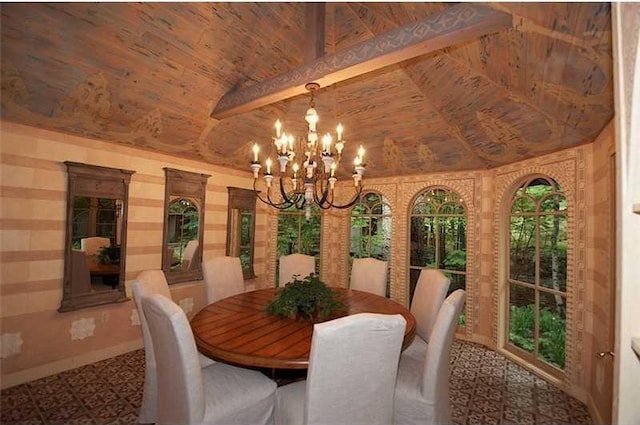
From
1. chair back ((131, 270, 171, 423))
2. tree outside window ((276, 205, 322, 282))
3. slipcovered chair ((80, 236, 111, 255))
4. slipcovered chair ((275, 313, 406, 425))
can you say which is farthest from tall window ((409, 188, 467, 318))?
slipcovered chair ((80, 236, 111, 255))

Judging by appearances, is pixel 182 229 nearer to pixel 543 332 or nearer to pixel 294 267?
pixel 294 267

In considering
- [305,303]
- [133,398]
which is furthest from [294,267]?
[133,398]

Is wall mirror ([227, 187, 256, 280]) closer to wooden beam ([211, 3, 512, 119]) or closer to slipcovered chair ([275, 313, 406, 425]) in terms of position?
wooden beam ([211, 3, 512, 119])

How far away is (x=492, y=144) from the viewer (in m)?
3.60

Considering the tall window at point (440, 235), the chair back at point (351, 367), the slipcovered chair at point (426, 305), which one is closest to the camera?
the chair back at point (351, 367)

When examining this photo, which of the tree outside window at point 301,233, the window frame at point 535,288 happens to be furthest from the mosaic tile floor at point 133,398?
the tree outside window at point 301,233

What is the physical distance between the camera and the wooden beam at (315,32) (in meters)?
2.70

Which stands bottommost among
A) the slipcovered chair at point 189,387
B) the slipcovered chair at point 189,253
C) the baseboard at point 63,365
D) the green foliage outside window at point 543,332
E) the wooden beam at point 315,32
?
the baseboard at point 63,365

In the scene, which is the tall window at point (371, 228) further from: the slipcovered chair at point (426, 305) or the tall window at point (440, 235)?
the slipcovered chair at point (426, 305)

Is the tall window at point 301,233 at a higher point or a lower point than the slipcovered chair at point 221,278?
higher

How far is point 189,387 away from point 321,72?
2449 millimetres

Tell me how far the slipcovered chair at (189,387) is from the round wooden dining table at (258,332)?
0.21 m

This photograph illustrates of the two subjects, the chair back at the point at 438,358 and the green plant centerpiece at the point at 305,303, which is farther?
the green plant centerpiece at the point at 305,303

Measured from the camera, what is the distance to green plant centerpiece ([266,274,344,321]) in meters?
2.36
